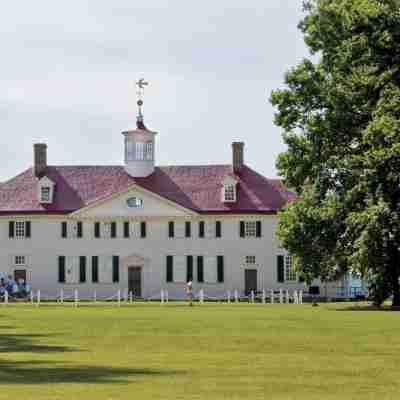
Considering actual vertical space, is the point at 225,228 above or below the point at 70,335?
above

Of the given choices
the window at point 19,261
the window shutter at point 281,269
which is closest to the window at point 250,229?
the window shutter at point 281,269

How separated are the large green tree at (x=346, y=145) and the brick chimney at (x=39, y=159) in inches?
1501

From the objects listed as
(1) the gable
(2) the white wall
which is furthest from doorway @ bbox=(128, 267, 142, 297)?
(1) the gable

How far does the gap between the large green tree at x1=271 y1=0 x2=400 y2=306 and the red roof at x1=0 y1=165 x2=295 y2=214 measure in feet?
107

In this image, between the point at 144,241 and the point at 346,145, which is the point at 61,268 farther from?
the point at 346,145

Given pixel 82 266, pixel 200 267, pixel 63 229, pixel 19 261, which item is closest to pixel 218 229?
pixel 200 267

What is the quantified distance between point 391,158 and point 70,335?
899 inches

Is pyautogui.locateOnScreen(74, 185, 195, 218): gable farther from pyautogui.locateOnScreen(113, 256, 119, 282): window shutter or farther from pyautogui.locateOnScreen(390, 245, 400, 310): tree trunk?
pyautogui.locateOnScreen(390, 245, 400, 310): tree trunk

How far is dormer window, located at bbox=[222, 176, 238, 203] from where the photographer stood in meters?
94.8

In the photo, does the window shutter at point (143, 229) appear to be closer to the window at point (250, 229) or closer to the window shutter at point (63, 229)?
the window shutter at point (63, 229)

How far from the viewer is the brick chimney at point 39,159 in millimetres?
97000

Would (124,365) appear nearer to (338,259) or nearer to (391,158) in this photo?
(391,158)

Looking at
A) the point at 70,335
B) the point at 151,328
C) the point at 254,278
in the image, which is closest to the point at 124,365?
the point at 70,335

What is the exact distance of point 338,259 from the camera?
5912 cm
